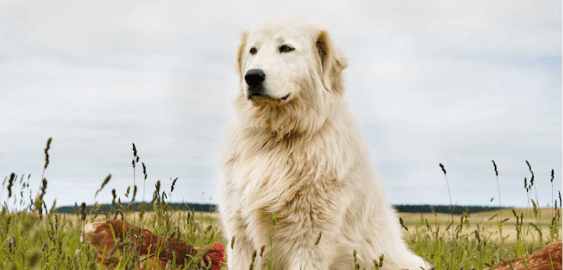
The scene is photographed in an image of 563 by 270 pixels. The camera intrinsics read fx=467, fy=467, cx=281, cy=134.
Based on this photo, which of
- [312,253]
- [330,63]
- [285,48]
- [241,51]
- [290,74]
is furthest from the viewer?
[241,51]

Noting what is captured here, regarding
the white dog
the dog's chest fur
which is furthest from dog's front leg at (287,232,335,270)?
the dog's chest fur

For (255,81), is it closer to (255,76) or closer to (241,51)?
(255,76)

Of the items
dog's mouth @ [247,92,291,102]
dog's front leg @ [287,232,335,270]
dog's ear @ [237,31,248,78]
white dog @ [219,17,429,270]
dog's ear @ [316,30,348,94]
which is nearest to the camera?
dog's front leg @ [287,232,335,270]

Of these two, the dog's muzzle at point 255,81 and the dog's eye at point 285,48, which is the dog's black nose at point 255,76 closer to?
the dog's muzzle at point 255,81

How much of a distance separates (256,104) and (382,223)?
1397 mm

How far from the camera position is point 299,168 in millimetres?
3498

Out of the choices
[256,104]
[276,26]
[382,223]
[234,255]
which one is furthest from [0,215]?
[382,223]

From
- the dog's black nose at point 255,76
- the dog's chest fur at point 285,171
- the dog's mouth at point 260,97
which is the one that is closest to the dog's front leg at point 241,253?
the dog's chest fur at point 285,171

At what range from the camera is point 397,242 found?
3.91 m

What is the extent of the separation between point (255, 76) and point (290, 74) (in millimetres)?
317

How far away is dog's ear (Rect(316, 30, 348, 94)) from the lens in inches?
154

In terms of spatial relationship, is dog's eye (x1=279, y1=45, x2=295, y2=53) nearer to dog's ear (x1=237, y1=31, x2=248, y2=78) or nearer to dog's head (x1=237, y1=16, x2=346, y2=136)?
dog's head (x1=237, y1=16, x2=346, y2=136)

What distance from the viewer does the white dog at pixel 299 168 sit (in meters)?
3.38

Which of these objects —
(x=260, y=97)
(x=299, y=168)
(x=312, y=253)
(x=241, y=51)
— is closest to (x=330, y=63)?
(x=260, y=97)
